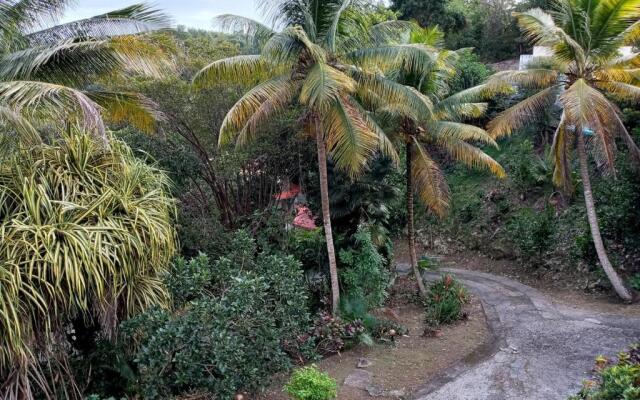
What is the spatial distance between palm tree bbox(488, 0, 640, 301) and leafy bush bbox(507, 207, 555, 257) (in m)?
2.52

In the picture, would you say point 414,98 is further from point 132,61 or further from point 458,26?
point 458,26

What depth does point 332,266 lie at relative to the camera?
10531 mm

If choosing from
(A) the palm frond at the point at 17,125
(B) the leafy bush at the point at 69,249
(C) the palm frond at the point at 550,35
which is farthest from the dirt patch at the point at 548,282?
(A) the palm frond at the point at 17,125

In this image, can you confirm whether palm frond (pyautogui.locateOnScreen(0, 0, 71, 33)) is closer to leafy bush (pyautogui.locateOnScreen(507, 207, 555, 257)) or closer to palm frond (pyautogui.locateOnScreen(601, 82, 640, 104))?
palm frond (pyautogui.locateOnScreen(601, 82, 640, 104))

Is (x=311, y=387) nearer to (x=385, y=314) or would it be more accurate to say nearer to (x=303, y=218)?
(x=385, y=314)

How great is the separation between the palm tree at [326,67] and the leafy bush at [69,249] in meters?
2.38

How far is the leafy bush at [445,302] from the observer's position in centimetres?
1172

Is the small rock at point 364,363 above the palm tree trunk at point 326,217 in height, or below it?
below

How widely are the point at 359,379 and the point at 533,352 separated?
3.27 metres

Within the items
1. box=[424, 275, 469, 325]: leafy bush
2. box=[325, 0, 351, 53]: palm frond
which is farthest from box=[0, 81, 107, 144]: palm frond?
box=[424, 275, 469, 325]: leafy bush

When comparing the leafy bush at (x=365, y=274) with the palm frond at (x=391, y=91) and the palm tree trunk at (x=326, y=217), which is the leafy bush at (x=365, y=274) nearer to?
the palm tree trunk at (x=326, y=217)

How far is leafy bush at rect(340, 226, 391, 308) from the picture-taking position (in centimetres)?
1088

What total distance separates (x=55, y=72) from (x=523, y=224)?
1326 cm

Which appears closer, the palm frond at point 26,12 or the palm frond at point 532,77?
the palm frond at point 26,12
